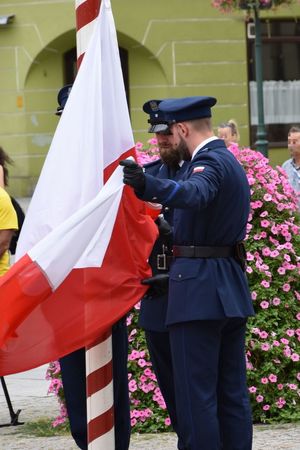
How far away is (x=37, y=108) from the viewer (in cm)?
2244

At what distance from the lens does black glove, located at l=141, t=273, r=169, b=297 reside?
5.07 metres

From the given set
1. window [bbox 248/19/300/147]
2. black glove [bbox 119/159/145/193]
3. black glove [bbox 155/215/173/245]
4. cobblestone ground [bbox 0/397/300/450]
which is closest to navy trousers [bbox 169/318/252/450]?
black glove [bbox 155/215/173/245]

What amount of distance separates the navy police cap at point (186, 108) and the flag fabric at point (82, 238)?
0.20m

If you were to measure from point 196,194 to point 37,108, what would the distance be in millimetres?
17969

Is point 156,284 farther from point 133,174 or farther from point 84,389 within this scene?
point 84,389

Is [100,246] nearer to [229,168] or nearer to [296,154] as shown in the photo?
[229,168]

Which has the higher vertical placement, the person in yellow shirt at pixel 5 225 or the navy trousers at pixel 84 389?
the person in yellow shirt at pixel 5 225

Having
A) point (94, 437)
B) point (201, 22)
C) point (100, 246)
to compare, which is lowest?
point (94, 437)

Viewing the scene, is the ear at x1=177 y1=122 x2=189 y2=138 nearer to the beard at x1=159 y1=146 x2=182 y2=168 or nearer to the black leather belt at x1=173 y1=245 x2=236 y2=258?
the beard at x1=159 y1=146 x2=182 y2=168

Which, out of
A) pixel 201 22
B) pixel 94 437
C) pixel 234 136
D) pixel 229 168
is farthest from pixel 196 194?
pixel 201 22

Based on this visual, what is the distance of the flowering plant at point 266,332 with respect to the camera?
22.5ft

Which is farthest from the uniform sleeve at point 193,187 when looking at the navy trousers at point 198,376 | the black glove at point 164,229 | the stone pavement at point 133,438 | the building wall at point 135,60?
the building wall at point 135,60

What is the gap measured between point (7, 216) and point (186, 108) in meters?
2.42

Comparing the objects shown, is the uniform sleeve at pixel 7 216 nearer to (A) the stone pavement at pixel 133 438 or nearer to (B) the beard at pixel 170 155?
(A) the stone pavement at pixel 133 438
